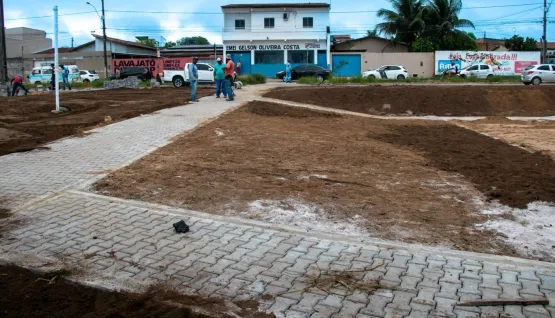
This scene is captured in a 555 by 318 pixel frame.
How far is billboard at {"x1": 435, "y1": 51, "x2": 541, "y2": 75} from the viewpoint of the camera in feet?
170

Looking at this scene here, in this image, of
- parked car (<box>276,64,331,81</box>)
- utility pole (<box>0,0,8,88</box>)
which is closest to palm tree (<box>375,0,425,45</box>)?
parked car (<box>276,64,331,81</box>)

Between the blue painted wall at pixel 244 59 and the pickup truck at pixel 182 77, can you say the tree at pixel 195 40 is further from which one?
the pickup truck at pixel 182 77

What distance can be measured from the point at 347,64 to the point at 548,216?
4916 centimetres

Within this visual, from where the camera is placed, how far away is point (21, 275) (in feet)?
13.9

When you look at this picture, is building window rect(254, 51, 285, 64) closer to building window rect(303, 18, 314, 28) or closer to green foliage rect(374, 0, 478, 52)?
building window rect(303, 18, 314, 28)

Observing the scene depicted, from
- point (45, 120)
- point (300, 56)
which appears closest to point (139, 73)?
point (300, 56)

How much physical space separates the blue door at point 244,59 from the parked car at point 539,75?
95.4 ft

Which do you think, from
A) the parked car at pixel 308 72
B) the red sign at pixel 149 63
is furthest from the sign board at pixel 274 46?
the parked car at pixel 308 72

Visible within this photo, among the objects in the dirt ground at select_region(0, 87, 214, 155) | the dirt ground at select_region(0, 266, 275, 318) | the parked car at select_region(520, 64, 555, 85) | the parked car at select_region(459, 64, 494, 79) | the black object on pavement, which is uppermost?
the parked car at select_region(459, 64, 494, 79)

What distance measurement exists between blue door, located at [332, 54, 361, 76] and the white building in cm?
164

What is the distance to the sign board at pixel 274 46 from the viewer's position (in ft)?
175

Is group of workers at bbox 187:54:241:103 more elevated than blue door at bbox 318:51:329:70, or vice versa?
blue door at bbox 318:51:329:70

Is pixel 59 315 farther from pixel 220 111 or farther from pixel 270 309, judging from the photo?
pixel 220 111

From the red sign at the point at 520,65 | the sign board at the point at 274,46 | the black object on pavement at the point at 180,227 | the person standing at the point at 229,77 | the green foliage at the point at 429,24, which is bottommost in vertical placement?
the black object on pavement at the point at 180,227
